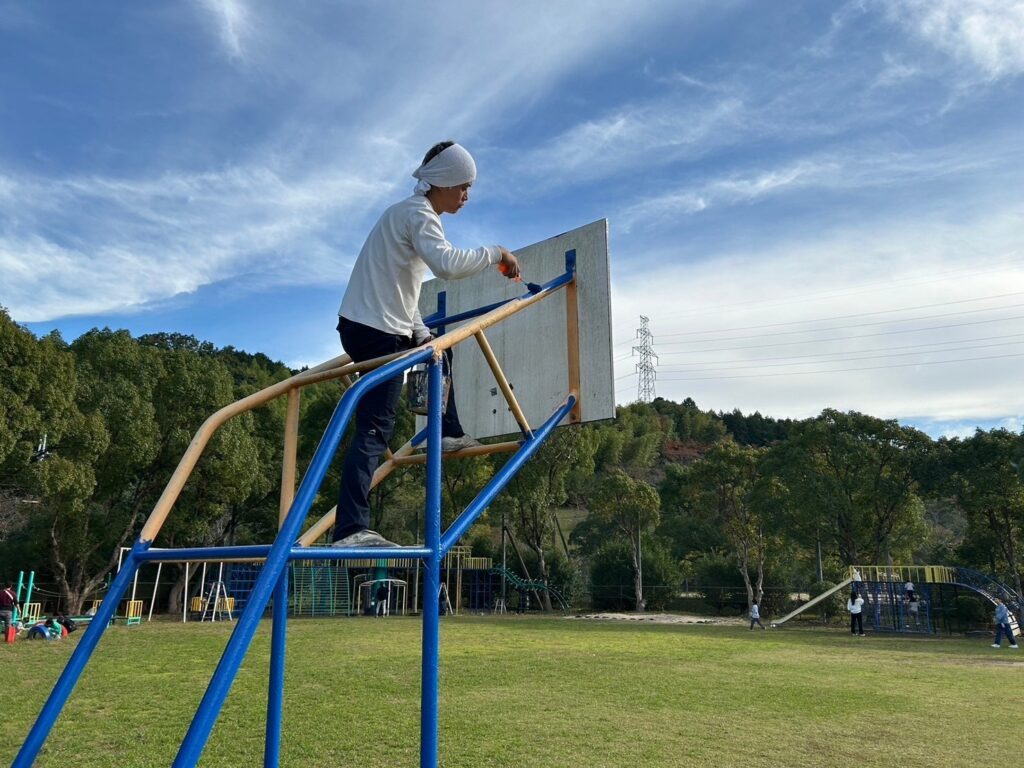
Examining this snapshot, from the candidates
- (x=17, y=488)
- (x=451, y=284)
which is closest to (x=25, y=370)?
(x=17, y=488)

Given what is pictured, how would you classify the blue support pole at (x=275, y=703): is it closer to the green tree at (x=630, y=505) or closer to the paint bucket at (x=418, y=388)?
the paint bucket at (x=418, y=388)

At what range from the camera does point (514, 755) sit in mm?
5793

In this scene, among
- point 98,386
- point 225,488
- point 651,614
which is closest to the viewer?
point 98,386

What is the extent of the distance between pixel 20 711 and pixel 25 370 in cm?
1366

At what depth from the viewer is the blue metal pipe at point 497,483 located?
306 cm

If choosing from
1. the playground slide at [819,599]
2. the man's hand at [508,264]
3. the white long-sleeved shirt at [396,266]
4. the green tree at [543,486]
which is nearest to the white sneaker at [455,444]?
the white long-sleeved shirt at [396,266]

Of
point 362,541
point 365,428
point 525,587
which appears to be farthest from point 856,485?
point 362,541

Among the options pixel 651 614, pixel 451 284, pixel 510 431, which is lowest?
pixel 651 614

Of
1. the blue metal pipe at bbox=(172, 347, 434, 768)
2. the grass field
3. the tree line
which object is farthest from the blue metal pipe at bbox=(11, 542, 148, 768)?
the tree line

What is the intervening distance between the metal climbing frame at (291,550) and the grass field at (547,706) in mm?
3067

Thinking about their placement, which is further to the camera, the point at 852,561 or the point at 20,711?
the point at 852,561

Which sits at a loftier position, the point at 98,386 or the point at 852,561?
the point at 98,386

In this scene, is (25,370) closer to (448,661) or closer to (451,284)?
(448,661)

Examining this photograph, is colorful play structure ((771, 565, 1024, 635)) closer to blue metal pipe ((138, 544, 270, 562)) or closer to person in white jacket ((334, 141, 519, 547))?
person in white jacket ((334, 141, 519, 547))
